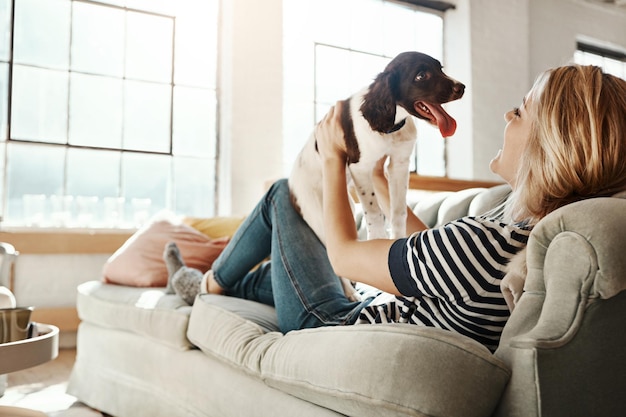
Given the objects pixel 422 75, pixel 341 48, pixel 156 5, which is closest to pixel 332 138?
pixel 422 75

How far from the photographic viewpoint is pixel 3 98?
3.67 m

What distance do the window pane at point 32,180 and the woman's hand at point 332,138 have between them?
9.42ft

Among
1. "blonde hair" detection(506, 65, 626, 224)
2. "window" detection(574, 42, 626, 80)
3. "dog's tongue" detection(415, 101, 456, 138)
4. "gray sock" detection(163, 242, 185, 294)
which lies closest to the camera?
"blonde hair" detection(506, 65, 626, 224)

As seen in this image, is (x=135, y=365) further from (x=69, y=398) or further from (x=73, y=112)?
(x=73, y=112)

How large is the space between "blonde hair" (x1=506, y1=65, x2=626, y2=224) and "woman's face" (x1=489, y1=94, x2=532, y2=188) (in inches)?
3.2

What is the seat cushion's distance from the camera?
1828 mm

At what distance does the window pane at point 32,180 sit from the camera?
365 cm

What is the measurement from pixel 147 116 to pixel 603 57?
5.01m

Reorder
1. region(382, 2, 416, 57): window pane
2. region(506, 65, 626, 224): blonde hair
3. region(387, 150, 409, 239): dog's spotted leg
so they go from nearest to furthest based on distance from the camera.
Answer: region(506, 65, 626, 224): blonde hair → region(387, 150, 409, 239): dog's spotted leg → region(382, 2, 416, 57): window pane

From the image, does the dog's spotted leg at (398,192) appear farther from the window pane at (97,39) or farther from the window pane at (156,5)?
the window pane at (156,5)

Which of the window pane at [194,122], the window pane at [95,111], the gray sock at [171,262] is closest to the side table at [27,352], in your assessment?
the gray sock at [171,262]

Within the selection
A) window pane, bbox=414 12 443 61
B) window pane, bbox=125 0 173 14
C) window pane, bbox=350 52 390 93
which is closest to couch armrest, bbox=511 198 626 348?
window pane, bbox=125 0 173 14

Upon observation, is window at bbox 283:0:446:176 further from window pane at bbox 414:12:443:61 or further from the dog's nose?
the dog's nose

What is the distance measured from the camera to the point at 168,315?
1878 millimetres
